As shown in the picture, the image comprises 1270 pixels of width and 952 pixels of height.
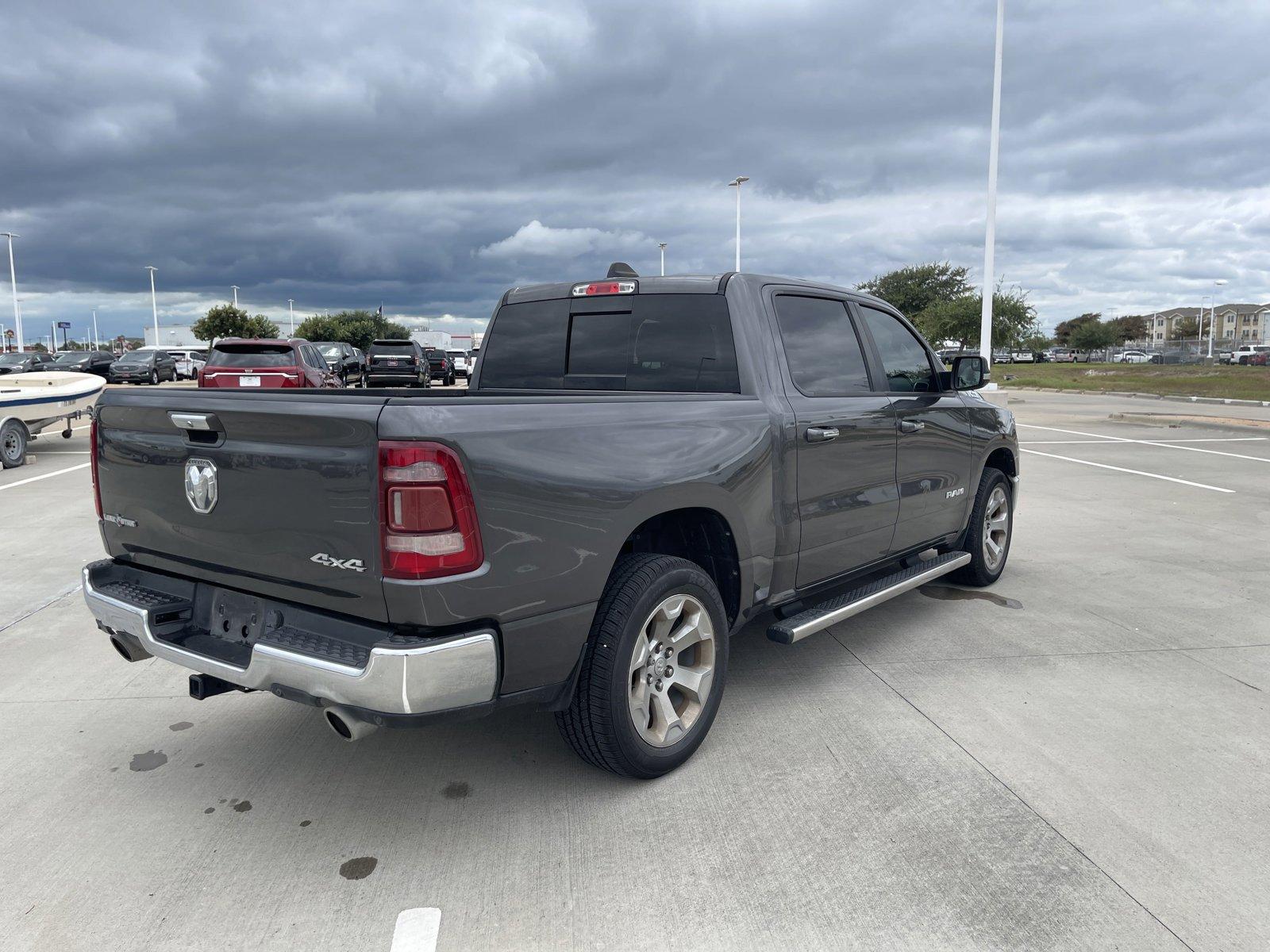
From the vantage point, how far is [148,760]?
363cm

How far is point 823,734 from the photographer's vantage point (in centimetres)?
381

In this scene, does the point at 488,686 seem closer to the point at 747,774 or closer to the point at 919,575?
the point at 747,774

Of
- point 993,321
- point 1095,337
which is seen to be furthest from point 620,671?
point 1095,337

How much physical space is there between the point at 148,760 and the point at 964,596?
15.4ft

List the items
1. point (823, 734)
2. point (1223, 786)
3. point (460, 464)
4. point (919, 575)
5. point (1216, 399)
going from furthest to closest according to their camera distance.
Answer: point (1216, 399) → point (919, 575) → point (823, 734) → point (1223, 786) → point (460, 464)

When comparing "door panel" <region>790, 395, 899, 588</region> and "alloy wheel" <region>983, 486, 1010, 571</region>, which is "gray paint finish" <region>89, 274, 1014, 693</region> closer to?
"door panel" <region>790, 395, 899, 588</region>

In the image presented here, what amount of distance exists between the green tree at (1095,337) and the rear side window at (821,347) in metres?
106

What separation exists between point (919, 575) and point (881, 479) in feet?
2.21

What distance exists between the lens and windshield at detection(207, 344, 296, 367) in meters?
17.1

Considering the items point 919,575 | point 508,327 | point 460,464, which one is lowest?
point 919,575

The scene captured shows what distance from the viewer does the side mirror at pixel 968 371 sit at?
5281mm

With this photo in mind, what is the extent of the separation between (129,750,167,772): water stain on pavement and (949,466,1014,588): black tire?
4.56m

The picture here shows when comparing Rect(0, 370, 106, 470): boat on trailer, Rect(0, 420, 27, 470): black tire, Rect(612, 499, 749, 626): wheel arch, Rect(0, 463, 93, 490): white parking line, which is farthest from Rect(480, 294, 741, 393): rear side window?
Rect(0, 420, 27, 470): black tire

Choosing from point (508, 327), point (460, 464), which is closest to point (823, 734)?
point (460, 464)
